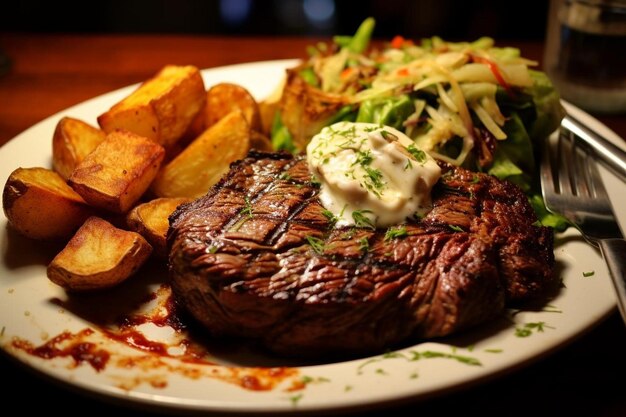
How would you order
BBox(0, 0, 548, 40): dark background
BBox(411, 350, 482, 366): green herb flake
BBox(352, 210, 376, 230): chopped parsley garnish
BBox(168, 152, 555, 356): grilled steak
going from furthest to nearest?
BBox(0, 0, 548, 40): dark background → BBox(352, 210, 376, 230): chopped parsley garnish → BBox(168, 152, 555, 356): grilled steak → BBox(411, 350, 482, 366): green herb flake

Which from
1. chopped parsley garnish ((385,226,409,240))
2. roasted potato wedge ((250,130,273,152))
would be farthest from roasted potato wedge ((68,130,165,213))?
chopped parsley garnish ((385,226,409,240))

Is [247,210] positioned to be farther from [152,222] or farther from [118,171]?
[118,171]

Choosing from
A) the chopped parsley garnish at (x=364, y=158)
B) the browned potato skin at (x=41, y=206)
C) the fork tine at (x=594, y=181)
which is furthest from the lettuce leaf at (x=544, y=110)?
the browned potato skin at (x=41, y=206)

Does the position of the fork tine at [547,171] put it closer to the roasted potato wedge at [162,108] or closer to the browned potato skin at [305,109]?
the browned potato skin at [305,109]

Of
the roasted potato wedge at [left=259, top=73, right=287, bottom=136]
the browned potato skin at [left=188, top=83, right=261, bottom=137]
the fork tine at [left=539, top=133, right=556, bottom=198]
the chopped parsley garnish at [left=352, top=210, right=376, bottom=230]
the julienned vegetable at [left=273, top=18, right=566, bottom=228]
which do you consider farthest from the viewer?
the roasted potato wedge at [left=259, top=73, right=287, bottom=136]

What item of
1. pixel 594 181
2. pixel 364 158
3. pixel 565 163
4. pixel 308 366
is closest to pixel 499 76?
pixel 565 163

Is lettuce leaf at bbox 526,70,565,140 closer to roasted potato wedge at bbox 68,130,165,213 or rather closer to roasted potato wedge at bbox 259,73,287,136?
roasted potato wedge at bbox 259,73,287,136

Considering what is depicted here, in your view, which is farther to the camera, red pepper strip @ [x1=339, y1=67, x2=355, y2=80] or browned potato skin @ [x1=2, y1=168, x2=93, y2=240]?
red pepper strip @ [x1=339, y1=67, x2=355, y2=80]
